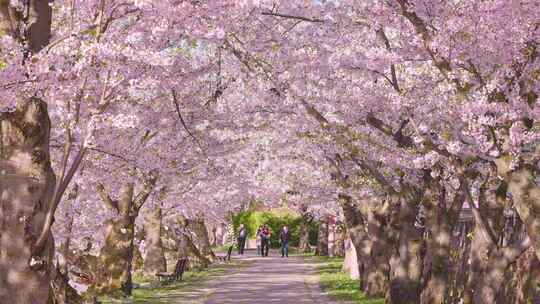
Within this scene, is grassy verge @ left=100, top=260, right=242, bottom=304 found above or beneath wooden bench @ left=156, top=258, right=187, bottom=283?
beneath

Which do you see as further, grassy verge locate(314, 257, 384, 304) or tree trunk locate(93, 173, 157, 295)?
tree trunk locate(93, 173, 157, 295)

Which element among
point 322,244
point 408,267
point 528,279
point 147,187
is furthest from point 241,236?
point 528,279

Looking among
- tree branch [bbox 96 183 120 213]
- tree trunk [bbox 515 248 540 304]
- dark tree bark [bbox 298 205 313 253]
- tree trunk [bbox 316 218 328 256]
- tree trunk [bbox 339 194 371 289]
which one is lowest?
tree trunk [bbox 515 248 540 304]

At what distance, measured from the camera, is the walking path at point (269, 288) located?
25859mm

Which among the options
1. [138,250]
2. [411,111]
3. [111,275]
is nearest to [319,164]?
[111,275]

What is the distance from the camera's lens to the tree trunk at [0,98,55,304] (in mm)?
12203

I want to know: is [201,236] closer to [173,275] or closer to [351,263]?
[351,263]

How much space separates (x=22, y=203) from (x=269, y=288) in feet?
62.0

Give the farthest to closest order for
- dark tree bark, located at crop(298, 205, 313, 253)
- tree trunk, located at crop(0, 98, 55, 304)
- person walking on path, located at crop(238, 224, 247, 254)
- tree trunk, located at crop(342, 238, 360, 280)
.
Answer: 1. dark tree bark, located at crop(298, 205, 313, 253)
2. person walking on path, located at crop(238, 224, 247, 254)
3. tree trunk, located at crop(342, 238, 360, 280)
4. tree trunk, located at crop(0, 98, 55, 304)

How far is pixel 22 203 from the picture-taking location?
12.2m

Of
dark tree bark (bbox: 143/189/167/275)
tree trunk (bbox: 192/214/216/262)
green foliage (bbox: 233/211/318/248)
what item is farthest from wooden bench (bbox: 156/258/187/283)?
green foliage (bbox: 233/211/318/248)

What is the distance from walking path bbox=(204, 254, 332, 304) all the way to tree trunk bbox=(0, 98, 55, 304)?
12.8m

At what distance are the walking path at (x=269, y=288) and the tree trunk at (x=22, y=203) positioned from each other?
42.0ft

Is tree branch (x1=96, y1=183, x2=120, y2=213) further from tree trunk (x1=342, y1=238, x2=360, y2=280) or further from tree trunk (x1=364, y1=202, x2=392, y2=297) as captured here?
tree trunk (x1=342, y1=238, x2=360, y2=280)
